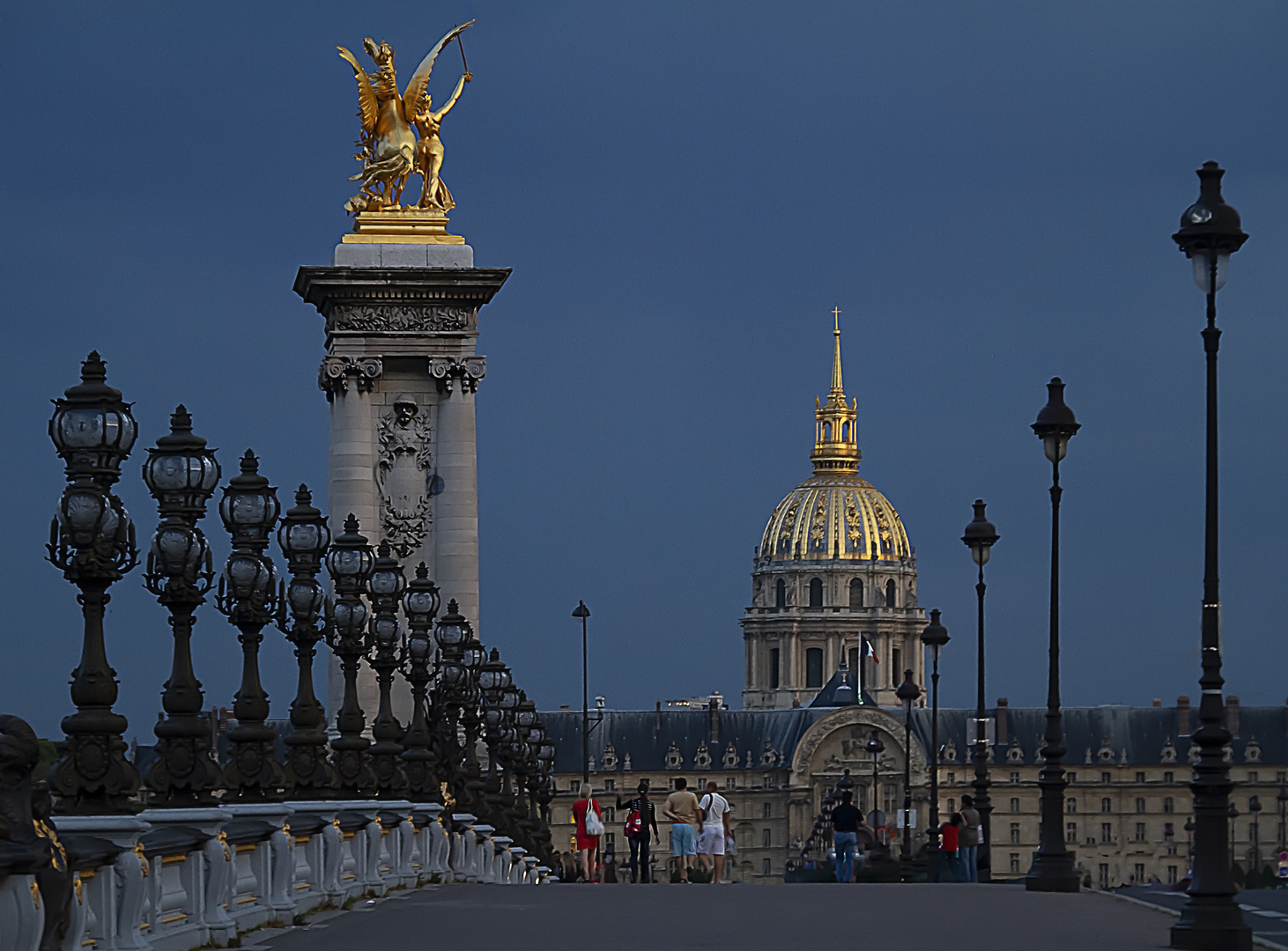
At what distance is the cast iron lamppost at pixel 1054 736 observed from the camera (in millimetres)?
31609

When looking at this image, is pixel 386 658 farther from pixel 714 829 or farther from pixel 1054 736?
pixel 714 829

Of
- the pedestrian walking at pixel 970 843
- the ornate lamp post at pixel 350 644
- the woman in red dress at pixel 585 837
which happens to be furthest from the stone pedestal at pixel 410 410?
the ornate lamp post at pixel 350 644

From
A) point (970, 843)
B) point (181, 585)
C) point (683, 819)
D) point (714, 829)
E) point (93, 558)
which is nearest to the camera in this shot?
point (93, 558)

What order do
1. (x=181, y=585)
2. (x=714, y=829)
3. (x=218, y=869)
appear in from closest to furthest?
(x=218, y=869)
(x=181, y=585)
(x=714, y=829)

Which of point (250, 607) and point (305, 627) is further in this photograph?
point (305, 627)

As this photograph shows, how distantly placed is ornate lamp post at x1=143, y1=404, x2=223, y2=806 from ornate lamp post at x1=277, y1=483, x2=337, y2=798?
20.4 feet

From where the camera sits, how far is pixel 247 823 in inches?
864

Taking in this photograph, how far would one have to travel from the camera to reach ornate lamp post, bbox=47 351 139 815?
17.1m

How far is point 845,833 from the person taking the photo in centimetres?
Result: 4766

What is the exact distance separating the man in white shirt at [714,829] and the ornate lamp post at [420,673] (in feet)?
20.2

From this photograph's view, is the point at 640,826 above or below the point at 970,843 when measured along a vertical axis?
below

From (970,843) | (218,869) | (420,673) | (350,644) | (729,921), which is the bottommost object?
(970,843)

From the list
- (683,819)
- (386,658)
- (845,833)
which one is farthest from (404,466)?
(386,658)

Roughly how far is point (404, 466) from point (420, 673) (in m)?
16.7
